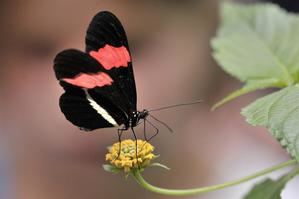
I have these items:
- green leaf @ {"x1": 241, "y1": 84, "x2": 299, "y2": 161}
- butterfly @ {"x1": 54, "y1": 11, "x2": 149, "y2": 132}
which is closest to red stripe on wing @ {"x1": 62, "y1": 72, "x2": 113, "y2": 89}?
butterfly @ {"x1": 54, "y1": 11, "x2": 149, "y2": 132}

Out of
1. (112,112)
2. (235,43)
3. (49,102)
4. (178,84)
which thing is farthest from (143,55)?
(112,112)

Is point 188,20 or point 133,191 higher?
point 188,20

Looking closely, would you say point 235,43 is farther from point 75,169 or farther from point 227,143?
Answer: point 227,143

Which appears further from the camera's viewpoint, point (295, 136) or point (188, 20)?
point (188, 20)

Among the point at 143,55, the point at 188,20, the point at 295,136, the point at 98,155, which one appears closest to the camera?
the point at 295,136

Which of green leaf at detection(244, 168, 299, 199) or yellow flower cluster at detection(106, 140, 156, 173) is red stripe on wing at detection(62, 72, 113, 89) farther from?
green leaf at detection(244, 168, 299, 199)

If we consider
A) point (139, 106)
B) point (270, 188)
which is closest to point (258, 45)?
point (270, 188)
